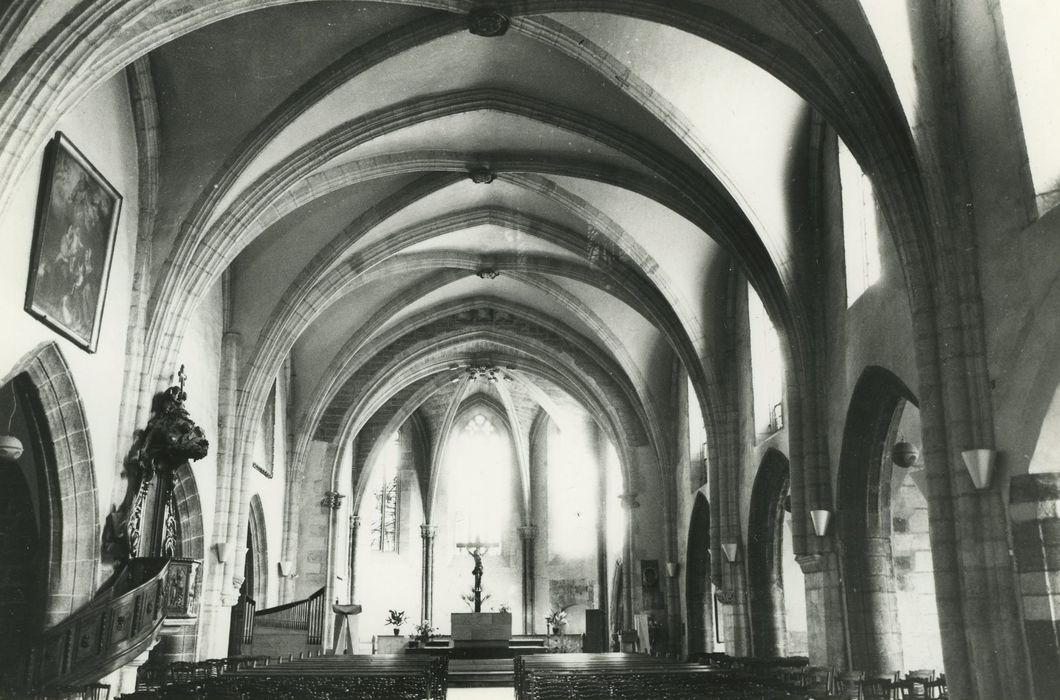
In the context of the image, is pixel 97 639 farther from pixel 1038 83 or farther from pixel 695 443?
pixel 695 443

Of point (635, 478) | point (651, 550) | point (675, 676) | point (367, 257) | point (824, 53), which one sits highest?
point (367, 257)

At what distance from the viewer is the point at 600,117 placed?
51.5 ft

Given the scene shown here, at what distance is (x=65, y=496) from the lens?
40.7ft

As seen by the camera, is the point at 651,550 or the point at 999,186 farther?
the point at 651,550

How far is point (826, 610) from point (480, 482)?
2355cm

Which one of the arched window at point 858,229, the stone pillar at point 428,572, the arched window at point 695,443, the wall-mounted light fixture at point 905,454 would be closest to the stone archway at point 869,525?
the wall-mounted light fixture at point 905,454

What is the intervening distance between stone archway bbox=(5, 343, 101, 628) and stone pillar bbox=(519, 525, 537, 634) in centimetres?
2337

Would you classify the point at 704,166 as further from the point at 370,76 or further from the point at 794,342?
the point at 370,76

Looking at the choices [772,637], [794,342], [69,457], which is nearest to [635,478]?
[772,637]

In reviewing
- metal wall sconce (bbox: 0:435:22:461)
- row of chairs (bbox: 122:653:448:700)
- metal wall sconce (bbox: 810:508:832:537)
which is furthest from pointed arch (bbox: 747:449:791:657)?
metal wall sconce (bbox: 0:435:22:461)

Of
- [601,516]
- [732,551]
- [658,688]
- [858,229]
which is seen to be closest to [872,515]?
[858,229]

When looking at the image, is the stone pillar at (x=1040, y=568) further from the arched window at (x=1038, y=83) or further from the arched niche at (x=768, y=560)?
the arched niche at (x=768, y=560)

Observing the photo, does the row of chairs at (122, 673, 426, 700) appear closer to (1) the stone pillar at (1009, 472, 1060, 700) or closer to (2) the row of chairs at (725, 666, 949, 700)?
(2) the row of chairs at (725, 666, 949, 700)

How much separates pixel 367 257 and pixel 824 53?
460 inches
